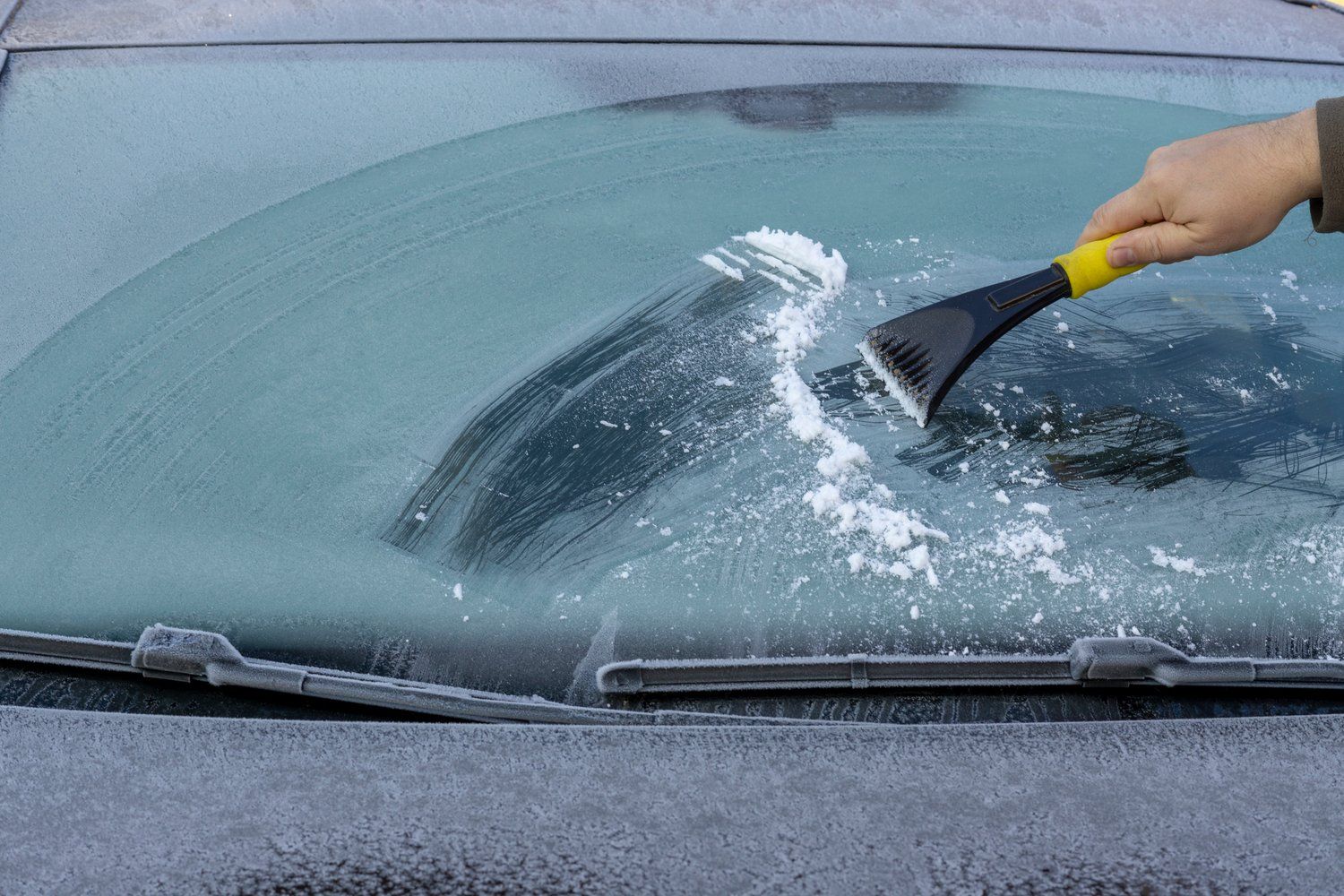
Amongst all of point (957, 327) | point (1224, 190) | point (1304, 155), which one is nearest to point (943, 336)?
point (957, 327)

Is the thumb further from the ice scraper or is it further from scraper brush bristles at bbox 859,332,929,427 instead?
scraper brush bristles at bbox 859,332,929,427

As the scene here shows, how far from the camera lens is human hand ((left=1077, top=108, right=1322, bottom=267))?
1.42m

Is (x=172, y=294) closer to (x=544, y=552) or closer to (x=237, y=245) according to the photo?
(x=237, y=245)

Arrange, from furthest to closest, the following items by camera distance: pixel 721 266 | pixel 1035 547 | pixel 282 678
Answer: pixel 721 266
pixel 1035 547
pixel 282 678

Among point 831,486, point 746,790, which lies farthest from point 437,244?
point 746,790

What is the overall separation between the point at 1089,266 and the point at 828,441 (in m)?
0.47

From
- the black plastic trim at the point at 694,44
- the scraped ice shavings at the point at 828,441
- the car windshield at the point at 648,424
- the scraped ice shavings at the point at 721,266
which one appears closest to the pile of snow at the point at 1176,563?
the car windshield at the point at 648,424

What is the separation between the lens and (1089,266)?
144cm

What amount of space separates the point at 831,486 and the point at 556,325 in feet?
1.55

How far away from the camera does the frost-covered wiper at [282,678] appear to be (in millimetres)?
1026

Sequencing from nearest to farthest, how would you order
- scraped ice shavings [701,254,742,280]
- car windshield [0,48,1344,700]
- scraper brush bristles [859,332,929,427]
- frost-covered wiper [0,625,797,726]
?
frost-covered wiper [0,625,797,726], car windshield [0,48,1344,700], scraper brush bristles [859,332,929,427], scraped ice shavings [701,254,742,280]

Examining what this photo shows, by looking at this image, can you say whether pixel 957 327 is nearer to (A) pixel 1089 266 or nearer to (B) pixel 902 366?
(B) pixel 902 366

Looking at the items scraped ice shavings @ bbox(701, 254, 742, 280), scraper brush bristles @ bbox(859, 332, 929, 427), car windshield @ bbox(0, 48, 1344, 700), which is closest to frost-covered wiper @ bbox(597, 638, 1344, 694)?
car windshield @ bbox(0, 48, 1344, 700)

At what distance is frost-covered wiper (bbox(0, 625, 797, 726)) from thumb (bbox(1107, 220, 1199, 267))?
838 mm
